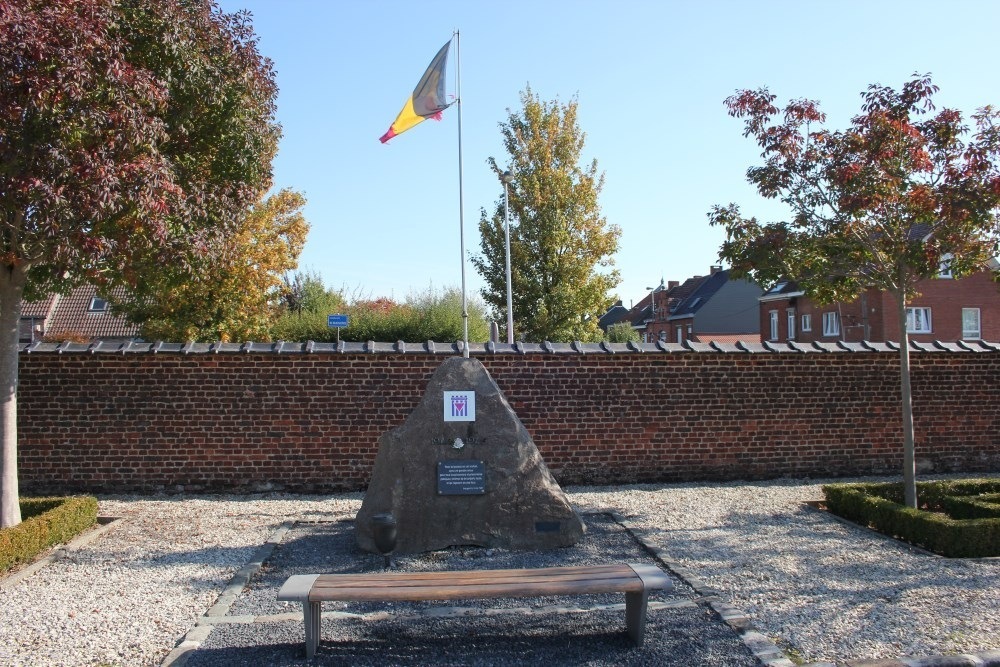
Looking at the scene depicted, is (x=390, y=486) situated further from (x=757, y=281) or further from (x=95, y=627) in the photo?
(x=757, y=281)

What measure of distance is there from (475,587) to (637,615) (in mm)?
1041

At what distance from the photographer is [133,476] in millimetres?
10602

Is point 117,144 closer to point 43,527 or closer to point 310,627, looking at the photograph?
point 43,527

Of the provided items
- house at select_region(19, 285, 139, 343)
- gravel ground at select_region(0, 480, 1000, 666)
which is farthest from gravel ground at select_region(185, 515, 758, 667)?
house at select_region(19, 285, 139, 343)

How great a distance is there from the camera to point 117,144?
7613 millimetres

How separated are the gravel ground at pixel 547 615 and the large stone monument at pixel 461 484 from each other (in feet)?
1.06

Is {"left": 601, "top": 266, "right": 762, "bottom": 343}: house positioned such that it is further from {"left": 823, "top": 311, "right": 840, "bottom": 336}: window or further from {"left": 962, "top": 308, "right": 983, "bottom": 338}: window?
{"left": 962, "top": 308, "right": 983, "bottom": 338}: window

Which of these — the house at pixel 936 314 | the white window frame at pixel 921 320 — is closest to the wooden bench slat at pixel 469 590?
the house at pixel 936 314

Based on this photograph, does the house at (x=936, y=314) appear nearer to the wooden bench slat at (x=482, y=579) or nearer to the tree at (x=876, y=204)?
the tree at (x=876, y=204)

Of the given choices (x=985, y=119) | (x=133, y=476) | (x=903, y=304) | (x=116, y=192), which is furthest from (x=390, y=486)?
(x=985, y=119)

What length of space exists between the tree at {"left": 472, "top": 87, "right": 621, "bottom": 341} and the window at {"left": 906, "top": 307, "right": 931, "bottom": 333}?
20261 millimetres

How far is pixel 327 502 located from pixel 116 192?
458 cm

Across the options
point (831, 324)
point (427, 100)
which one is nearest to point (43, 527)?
point (427, 100)

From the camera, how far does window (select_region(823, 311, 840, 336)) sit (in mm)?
41344
